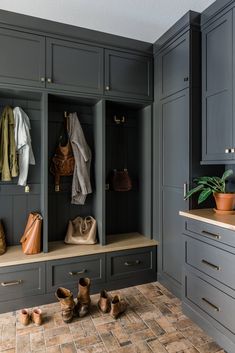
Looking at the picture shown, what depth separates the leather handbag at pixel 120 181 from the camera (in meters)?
2.77

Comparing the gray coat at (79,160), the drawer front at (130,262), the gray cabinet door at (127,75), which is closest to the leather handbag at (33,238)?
the gray coat at (79,160)

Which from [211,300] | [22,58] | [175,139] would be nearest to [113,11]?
[22,58]

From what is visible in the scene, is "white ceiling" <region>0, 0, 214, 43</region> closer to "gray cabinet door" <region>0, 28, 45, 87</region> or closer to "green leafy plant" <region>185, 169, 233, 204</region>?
"gray cabinet door" <region>0, 28, 45, 87</region>

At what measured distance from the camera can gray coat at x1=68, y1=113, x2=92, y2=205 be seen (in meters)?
2.55

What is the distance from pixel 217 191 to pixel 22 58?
205 centimetres

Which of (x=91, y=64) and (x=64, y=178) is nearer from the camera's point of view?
(x=91, y=64)

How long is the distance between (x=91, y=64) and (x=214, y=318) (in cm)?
241

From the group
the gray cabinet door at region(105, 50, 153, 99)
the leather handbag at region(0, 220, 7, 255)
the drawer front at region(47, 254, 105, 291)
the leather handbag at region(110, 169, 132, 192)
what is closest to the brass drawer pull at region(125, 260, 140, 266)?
the drawer front at region(47, 254, 105, 291)

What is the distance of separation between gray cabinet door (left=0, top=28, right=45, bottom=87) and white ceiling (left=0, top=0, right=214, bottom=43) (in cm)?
20

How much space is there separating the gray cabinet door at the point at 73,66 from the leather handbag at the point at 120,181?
35.7 inches

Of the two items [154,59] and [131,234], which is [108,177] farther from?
[154,59]

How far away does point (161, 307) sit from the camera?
2.18 metres

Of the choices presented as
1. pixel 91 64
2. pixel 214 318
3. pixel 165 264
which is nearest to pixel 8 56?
pixel 91 64

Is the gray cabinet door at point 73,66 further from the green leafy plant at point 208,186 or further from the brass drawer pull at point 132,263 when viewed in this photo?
the brass drawer pull at point 132,263
